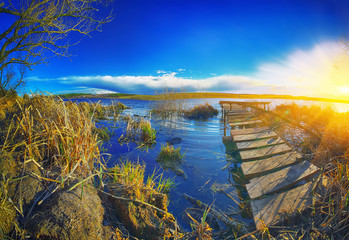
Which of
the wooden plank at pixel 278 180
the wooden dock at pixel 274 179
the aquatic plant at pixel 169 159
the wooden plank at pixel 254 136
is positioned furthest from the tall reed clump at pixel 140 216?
the wooden plank at pixel 254 136

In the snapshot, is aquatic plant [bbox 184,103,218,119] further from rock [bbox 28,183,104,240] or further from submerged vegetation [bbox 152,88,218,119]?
rock [bbox 28,183,104,240]

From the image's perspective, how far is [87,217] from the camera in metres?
1.53

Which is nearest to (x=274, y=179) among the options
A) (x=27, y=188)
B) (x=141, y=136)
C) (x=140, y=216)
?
(x=140, y=216)

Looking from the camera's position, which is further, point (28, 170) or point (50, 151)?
point (50, 151)

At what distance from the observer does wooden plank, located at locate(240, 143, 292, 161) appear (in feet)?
13.9

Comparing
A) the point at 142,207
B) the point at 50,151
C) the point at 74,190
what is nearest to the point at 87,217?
the point at 74,190

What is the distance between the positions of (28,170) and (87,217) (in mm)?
876

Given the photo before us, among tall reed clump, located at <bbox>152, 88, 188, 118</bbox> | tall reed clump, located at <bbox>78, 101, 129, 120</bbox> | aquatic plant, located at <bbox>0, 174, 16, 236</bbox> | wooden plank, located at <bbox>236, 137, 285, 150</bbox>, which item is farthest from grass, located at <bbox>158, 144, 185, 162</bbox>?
tall reed clump, located at <bbox>152, 88, 188, 118</bbox>

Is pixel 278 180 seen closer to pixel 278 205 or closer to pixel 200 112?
pixel 278 205

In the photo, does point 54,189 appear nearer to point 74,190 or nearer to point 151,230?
point 74,190

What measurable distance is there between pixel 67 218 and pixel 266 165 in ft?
12.7

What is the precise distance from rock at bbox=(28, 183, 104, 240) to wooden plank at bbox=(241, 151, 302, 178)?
9.62 ft

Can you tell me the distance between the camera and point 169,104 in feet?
53.8

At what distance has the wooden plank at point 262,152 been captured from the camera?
13.9 ft
